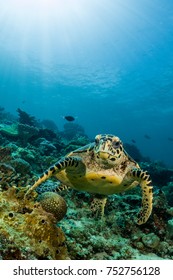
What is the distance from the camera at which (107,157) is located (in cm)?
459

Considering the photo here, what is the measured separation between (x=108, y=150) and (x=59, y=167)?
92 centimetres

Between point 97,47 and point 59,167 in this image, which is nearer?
point 59,167

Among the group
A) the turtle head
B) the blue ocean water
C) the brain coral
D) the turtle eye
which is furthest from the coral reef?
the blue ocean water

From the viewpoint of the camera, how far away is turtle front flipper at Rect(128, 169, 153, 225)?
4.88 metres

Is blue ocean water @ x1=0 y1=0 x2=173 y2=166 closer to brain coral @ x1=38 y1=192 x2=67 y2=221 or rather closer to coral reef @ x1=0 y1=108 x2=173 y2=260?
coral reef @ x1=0 y1=108 x2=173 y2=260

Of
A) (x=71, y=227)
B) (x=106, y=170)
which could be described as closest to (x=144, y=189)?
(x=106, y=170)

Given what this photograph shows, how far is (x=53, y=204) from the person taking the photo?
4.55m

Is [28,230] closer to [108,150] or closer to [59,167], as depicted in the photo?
[59,167]

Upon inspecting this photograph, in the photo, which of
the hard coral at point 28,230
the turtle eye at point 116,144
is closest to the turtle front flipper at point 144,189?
the turtle eye at point 116,144

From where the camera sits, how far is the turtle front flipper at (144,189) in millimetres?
4875

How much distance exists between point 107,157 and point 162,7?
30.1 meters

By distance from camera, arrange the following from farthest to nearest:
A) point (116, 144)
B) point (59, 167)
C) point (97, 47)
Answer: point (97, 47) < point (116, 144) < point (59, 167)

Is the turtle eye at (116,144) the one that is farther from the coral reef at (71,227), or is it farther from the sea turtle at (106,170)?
the coral reef at (71,227)

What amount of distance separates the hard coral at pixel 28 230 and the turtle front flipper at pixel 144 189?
197 cm
